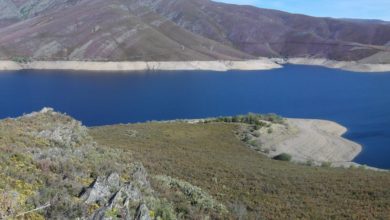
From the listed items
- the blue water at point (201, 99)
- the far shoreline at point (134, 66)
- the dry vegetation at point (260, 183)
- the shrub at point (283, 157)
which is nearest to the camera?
the dry vegetation at point (260, 183)

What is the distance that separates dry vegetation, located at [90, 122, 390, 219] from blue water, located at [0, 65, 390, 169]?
2201 centimetres

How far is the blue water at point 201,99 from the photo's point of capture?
74000mm

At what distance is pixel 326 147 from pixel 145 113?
122ft

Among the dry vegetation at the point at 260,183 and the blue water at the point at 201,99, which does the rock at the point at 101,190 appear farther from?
the blue water at the point at 201,99

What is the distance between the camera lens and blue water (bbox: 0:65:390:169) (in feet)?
243

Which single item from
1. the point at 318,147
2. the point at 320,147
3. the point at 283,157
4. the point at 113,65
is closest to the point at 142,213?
the point at 283,157

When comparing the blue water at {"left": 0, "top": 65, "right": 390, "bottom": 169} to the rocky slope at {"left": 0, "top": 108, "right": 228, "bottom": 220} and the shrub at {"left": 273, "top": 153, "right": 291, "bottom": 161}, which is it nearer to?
the shrub at {"left": 273, "top": 153, "right": 291, "bottom": 161}

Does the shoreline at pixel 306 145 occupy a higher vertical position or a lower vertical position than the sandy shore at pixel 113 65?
higher

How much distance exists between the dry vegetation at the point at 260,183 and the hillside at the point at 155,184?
4 cm

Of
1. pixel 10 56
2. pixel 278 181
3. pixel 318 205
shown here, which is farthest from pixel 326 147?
pixel 10 56

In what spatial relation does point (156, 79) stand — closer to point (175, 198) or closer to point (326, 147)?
point (326, 147)

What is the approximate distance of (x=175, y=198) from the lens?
15.7m

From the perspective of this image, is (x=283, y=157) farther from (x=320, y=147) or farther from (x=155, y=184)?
(x=155, y=184)

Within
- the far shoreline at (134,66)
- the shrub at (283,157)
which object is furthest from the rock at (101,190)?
the far shoreline at (134,66)
